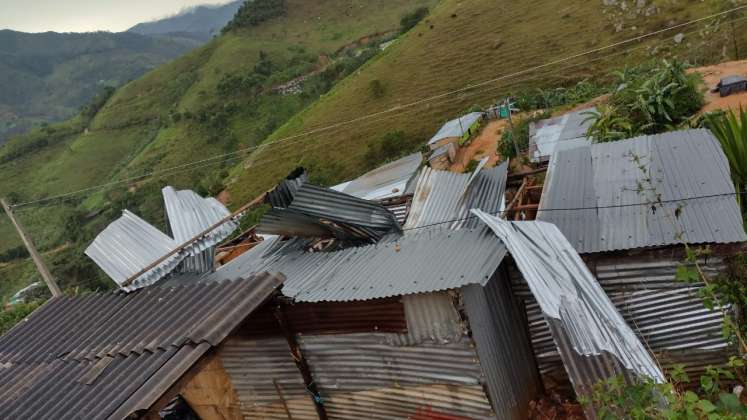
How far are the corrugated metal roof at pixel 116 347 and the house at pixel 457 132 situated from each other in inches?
912

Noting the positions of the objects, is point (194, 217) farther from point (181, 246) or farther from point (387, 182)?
point (387, 182)

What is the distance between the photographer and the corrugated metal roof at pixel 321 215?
595 cm

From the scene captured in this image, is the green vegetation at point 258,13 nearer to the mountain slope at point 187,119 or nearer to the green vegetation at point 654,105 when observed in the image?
the mountain slope at point 187,119

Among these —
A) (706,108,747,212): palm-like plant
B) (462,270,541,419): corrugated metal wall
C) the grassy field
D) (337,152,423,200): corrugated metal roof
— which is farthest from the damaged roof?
the grassy field

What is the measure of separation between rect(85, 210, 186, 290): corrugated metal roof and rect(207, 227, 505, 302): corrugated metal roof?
1.27m

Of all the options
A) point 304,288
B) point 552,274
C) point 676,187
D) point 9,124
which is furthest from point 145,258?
point 9,124

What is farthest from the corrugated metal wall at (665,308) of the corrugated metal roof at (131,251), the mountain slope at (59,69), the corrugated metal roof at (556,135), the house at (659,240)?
the mountain slope at (59,69)

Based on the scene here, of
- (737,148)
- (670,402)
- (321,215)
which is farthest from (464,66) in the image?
(670,402)

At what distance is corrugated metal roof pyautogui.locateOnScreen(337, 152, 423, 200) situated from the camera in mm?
17505

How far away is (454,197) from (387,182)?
12.2m

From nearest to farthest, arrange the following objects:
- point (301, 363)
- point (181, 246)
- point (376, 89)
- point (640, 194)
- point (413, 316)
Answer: point (413, 316), point (301, 363), point (640, 194), point (181, 246), point (376, 89)

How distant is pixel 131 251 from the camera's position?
22.0ft

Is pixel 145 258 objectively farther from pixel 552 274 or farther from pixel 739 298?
pixel 739 298

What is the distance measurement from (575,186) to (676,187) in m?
1.30
